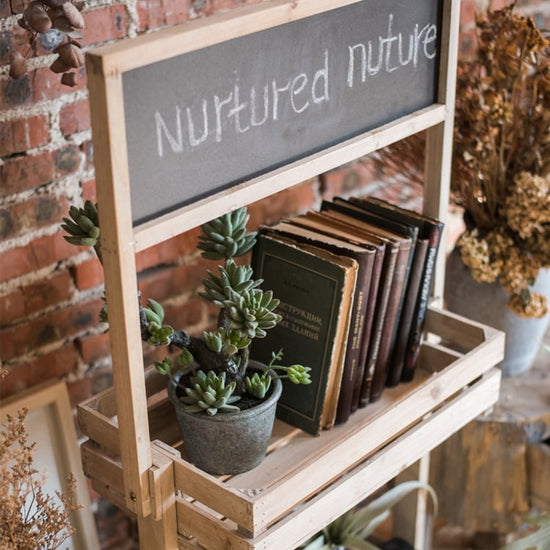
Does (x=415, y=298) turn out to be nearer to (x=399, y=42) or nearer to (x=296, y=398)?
(x=296, y=398)

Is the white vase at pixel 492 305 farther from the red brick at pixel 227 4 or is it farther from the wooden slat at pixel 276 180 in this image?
the red brick at pixel 227 4

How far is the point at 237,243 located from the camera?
137cm

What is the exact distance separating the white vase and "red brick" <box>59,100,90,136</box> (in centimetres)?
83

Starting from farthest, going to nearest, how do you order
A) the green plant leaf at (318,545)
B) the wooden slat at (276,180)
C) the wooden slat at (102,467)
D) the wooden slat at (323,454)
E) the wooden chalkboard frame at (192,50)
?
the green plant leaf at (318,545)
the wooden slat at (102,467)
the wooden slat at (323,454)
the wooden slat at (276,180)
the wooden chalkboard frame at (192,50)

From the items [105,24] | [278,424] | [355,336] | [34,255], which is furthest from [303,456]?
[105,24]

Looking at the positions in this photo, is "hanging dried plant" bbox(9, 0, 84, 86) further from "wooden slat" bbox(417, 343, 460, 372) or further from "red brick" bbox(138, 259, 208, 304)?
"wooden slat" bbox(417, 343, 460, 372)

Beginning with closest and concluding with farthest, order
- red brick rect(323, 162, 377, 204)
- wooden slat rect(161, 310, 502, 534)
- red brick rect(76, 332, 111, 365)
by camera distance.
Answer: wooden slat rect(161, 310, 502, 534) < red brick rect(76, 332, 111, 365) < red brick rect(323, 162, 377, 204)

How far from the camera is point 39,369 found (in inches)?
62.0

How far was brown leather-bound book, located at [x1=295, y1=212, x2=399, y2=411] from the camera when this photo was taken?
1.40m

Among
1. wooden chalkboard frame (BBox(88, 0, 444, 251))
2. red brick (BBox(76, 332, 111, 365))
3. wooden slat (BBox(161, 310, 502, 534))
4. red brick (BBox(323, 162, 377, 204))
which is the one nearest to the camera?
wooden chalkboard frame (BBox(88, 0, 444, 251))

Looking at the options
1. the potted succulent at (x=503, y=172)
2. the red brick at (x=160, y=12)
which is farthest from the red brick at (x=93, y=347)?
the potted succulent at (x=503, y=172)

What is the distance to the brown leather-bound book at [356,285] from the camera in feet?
4.45

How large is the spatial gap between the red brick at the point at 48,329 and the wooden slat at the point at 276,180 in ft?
1.76

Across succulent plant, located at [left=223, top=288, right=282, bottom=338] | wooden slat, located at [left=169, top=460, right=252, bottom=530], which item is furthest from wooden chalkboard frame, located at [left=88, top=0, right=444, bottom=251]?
wooden slat, located at [left=169, top=460, right=252, bottom=530]
